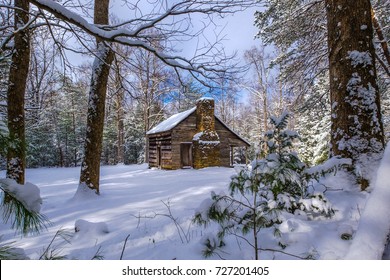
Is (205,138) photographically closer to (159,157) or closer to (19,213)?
(159,157)

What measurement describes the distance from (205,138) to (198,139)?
0.51 meters

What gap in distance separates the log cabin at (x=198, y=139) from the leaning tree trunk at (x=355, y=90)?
11605mm

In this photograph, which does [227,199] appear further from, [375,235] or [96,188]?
[96,188]

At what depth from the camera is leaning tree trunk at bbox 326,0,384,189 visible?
9.09 ft

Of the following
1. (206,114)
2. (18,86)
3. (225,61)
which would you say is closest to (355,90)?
(225,61)

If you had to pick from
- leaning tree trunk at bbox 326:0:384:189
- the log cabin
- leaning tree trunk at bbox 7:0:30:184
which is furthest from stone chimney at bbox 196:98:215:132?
leaning tree trunk at bbox 326:0:384:189

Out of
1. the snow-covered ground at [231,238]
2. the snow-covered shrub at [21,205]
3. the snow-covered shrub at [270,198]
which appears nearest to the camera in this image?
the snow-covered shrub at [21,205]

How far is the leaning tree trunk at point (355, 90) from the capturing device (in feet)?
9.09


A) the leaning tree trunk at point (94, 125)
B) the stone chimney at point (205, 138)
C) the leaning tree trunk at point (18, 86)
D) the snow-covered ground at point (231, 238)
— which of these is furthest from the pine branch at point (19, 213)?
the stone chimney at point (205, 138)

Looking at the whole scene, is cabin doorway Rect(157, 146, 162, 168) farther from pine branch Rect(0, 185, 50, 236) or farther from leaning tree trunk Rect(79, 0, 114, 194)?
pine branch Rect(0, 185, 50, 236)

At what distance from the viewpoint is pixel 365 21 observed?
2939 millimetres

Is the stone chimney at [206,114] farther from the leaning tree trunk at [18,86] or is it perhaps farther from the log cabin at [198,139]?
the leaning tree trunk at [18,86]

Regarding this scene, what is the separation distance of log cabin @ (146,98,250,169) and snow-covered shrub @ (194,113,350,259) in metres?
12.2
